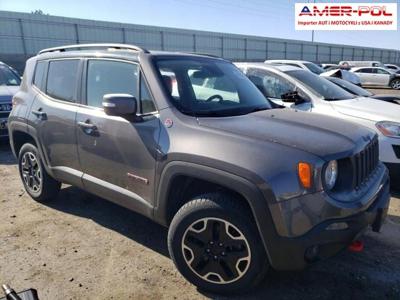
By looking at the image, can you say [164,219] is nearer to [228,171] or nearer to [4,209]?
[228,171]

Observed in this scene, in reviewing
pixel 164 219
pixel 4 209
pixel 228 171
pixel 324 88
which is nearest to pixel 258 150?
pixel 228 171

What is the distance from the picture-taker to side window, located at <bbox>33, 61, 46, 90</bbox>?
449 cm

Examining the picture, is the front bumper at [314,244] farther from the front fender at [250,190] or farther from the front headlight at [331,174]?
the front headlight at [331,174]

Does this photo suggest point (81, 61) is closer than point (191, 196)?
No

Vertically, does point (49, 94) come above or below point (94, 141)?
above

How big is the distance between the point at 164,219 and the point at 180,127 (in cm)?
78

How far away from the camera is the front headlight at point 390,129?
495 cm

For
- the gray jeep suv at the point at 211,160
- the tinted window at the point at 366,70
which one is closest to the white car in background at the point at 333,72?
the gray jeep suv at the point at 211,160

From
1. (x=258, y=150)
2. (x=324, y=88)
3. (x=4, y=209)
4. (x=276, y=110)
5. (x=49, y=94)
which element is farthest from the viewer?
(x=324, y=88)

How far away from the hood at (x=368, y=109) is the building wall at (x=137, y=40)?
22.6 meters

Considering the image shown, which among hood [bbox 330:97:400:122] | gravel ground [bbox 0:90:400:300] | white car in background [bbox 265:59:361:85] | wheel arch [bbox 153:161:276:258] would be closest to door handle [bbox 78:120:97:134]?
wheel arch [bbox 153:161:276:258]

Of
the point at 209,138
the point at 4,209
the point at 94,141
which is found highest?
the point at 209,138

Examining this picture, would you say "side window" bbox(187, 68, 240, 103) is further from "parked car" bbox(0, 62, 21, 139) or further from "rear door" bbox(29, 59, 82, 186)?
"parked car" bbox(0, 62, 21, 139)

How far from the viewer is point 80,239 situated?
3.88m
